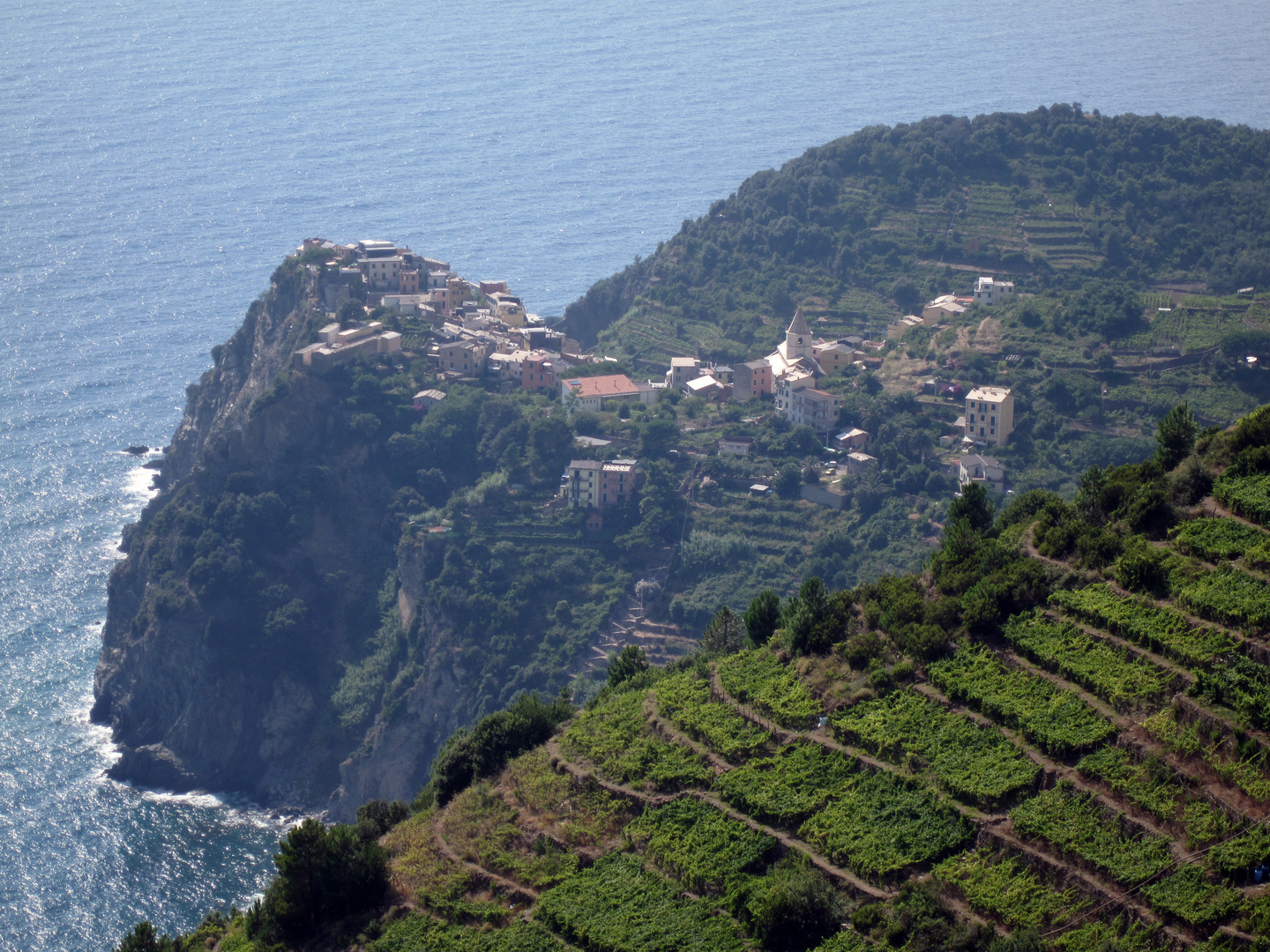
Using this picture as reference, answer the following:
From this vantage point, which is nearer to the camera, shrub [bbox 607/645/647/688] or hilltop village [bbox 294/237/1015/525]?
shrub [bbox 607/645/647/688]

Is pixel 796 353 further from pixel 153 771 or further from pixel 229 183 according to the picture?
pixel 229 183

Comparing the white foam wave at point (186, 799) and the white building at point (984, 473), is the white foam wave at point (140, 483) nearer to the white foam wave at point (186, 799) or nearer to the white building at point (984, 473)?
the white foam wave at point (186, 799)

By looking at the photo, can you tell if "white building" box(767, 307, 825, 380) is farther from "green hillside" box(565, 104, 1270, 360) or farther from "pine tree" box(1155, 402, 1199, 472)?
"pine tree" box(1155, 402, 1199, 472)

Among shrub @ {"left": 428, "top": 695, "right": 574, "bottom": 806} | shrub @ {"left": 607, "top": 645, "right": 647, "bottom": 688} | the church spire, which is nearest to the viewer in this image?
shrub @ {"left": 428, "top": 695, "right": 574, "bottom": 806}

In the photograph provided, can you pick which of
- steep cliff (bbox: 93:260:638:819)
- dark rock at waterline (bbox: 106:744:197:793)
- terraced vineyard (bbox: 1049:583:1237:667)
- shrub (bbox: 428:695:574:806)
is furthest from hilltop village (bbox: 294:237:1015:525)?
terraced vineyard (bbox: 1049:583:1237:667)

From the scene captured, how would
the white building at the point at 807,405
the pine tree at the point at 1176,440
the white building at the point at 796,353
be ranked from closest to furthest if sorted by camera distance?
the pine tree at the point at 1176,440, the white building at the point at 807,405, the white building at the point at 796,353

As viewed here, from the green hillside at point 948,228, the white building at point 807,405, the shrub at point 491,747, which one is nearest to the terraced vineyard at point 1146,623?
the shrub at point 491,747
